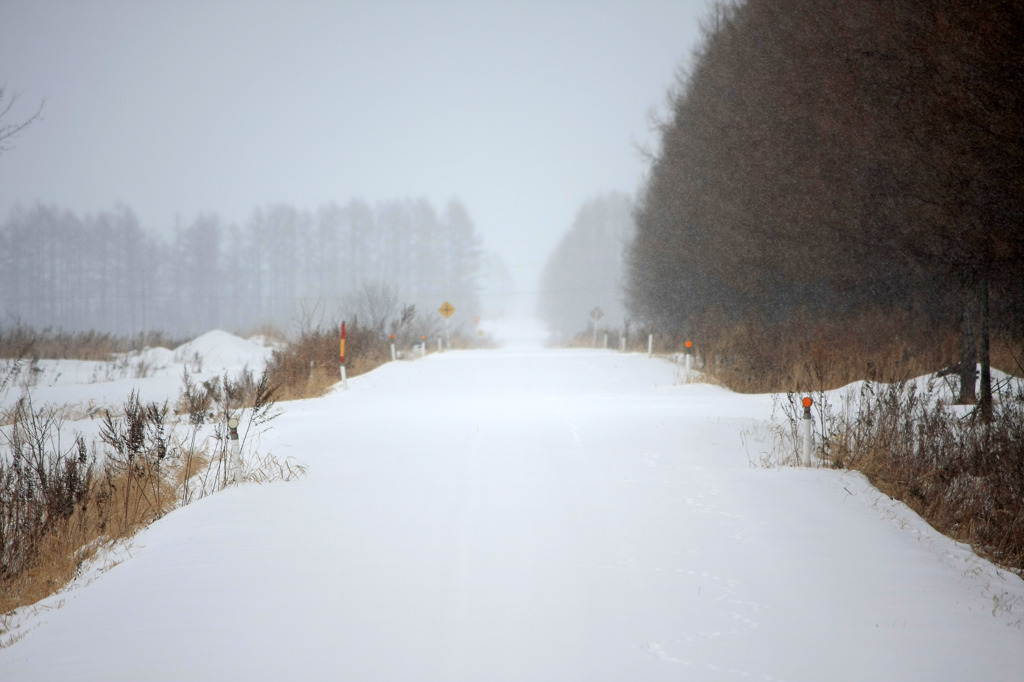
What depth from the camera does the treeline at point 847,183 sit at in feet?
29.0

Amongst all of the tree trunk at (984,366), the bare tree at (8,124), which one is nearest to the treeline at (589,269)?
the tree trunk at (984,366)

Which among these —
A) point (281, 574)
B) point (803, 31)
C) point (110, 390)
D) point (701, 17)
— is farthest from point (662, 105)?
point (281, 574)

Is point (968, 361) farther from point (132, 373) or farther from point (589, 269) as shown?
point (589, 269)

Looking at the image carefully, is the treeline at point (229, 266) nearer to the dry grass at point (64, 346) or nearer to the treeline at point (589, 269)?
the treeline at point (589, 269)

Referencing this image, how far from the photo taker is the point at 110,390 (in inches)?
754

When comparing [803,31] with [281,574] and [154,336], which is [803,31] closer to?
[281,574]

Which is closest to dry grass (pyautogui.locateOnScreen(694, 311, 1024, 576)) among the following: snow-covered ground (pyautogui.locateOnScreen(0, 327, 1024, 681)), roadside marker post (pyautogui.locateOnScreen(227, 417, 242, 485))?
snow-covered ground (pyautogui.locateOnScreen(0, 327, 1024, 681))

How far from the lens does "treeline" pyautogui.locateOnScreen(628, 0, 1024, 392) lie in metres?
8.84

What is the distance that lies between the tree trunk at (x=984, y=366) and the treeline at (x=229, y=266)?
6480 centimetres

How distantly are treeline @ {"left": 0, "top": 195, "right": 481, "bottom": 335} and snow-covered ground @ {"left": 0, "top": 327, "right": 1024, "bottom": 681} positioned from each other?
67.4 meters

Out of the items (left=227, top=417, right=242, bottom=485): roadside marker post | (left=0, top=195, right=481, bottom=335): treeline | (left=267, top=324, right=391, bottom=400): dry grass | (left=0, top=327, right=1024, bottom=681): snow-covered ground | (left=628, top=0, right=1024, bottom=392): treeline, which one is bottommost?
(left=0, top=327, right=1024, bottom=681): snow-covered ground

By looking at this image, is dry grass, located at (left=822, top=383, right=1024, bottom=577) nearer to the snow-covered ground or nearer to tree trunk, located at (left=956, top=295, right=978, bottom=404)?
the snow-covered ground

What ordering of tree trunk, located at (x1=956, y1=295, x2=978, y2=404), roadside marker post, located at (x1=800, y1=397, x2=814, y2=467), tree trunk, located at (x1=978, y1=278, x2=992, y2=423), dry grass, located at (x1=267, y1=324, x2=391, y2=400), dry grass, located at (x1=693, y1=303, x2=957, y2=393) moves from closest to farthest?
roadside marker post, located at (x1=800, y1=397, x2=814, y2=467)
tree trunk, located at (x1=978, y1=278, x2=992, y2=423)
tree trunk, located at (x1=956, y1=295, x2=978, y2=404)
dry grass, located at (x1=693, y1=303, x2=957, y2=393)
dry grass, located at (x1=267, y1=324, x2=391, y2=400)

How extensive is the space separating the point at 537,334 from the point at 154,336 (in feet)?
201
